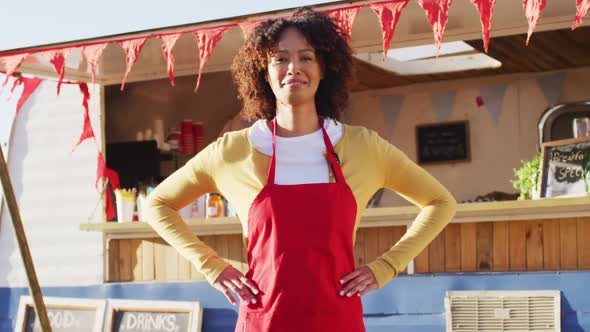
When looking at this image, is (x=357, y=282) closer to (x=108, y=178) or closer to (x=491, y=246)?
(x=491, y=246)

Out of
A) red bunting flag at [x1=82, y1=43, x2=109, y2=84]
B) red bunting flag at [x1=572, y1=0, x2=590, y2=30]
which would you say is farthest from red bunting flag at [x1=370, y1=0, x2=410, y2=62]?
red bunting flag at [x1=82, y1=43, x2=109, y2=84]

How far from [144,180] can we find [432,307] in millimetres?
3254

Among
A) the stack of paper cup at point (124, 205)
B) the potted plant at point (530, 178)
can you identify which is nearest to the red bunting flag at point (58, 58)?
the stack of paper cup at point (124, 205)

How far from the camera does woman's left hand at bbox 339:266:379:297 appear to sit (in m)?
2.68

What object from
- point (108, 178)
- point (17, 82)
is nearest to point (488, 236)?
point (108, 178)

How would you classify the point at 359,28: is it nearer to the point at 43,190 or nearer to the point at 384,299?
the point at 384,299

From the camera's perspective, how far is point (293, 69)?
2811mm

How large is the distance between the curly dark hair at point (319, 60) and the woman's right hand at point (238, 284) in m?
0.49

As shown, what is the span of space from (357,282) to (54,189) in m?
5.26

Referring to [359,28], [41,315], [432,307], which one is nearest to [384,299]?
[432,307]

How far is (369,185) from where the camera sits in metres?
2.86

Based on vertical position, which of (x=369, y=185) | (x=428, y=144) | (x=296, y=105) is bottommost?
(x=369, y=185)

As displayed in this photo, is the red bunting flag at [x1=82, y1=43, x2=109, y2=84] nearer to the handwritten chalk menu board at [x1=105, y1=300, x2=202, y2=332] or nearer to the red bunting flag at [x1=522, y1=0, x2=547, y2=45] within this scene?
the handwritten chalk menu board at [x1=105, y1=300, x2=202, y2=332]

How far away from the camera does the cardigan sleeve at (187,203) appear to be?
2966mm
